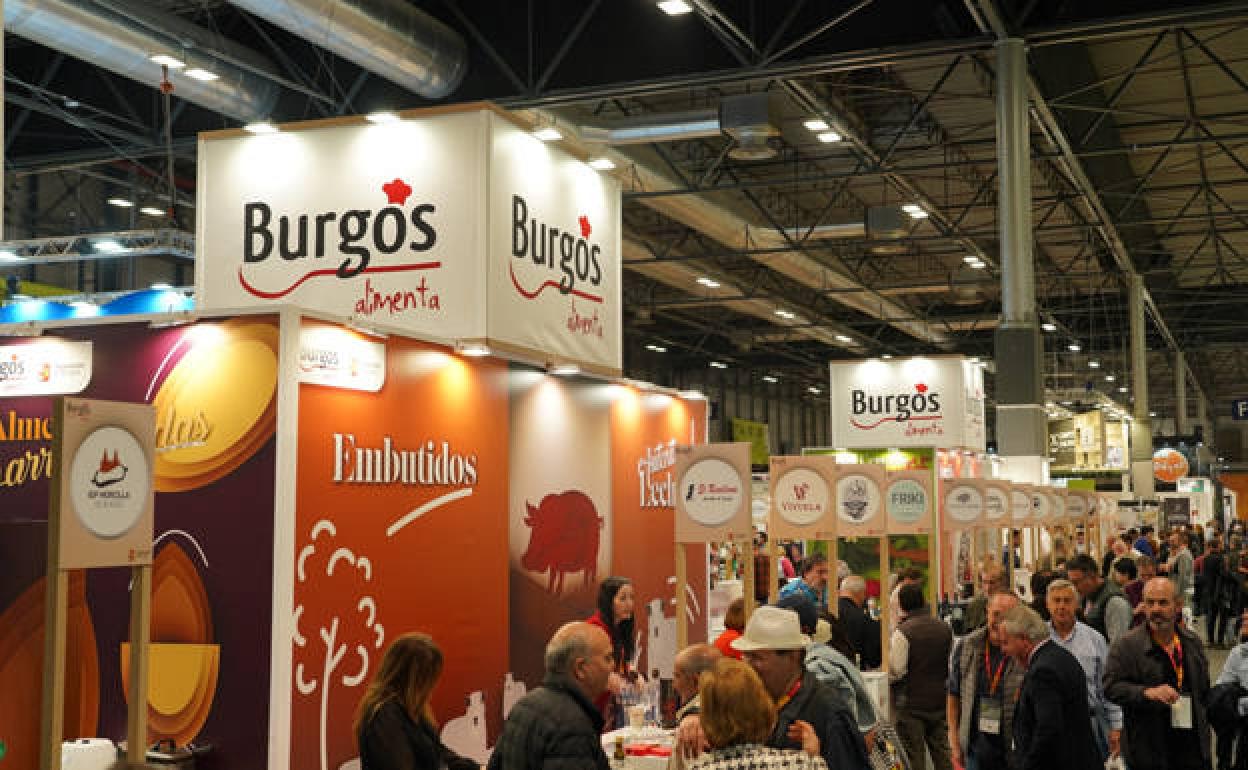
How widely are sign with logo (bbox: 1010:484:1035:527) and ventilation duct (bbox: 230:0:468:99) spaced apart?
667 centimetres

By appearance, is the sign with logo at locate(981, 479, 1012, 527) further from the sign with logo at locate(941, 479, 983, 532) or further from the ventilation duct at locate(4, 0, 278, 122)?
the ventilation duct at locate(4, 0, 278, 122)

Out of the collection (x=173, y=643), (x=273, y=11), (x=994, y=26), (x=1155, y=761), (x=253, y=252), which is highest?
(x=994, y=26)

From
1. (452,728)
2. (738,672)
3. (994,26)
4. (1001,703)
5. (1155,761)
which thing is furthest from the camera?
(994,26)

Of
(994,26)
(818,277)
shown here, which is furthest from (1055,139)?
(818,277)

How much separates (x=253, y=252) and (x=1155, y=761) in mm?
5336

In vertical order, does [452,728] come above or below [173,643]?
below

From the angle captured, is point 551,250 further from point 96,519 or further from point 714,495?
point 96,519

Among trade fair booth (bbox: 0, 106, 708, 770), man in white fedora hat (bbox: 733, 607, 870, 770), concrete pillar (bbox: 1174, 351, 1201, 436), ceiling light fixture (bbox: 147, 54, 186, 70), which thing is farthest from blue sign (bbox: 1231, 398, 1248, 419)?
man in white fedora hat (bbox: 733, 607, 870, 770)

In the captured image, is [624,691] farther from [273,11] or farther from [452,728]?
[273,11]

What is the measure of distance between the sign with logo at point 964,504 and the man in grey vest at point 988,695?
216 inches

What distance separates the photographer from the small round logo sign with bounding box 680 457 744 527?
6883 millimetres

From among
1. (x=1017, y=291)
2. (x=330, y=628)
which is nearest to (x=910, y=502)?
(x=1017, y=291)

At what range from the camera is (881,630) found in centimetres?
870

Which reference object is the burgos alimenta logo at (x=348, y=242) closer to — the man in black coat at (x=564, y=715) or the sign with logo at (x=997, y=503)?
the man in black coat at (x=564, y=715)
